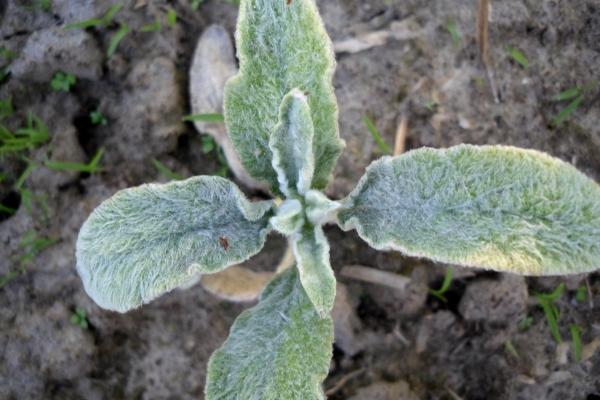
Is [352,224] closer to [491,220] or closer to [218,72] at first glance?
[491,220]

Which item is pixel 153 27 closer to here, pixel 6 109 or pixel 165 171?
pixel 165 171

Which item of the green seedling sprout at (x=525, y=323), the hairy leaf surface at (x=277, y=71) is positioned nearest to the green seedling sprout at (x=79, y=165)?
the hairy leaf surface at (x=277, y=71)

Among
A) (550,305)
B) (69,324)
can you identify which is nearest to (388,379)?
(550,305)

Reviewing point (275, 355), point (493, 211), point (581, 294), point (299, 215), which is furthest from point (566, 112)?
point (275, 355)

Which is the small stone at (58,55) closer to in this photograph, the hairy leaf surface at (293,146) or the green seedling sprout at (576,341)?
the hairy leaf surface at (293,146)

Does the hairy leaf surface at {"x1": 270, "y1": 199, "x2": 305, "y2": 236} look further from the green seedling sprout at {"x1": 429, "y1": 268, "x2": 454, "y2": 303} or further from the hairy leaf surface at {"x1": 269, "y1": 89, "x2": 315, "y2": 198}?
the green seedling sprout at {"x1": 429, "y1": 268, "x2": 454, "y2": 303}

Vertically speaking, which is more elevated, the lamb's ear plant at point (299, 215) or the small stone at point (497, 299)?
the lamb's ear plant at point (299, 215)

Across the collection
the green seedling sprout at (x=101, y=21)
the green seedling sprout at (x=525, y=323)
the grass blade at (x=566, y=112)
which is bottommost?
the green seedling sprout at (x=525, y=323)
